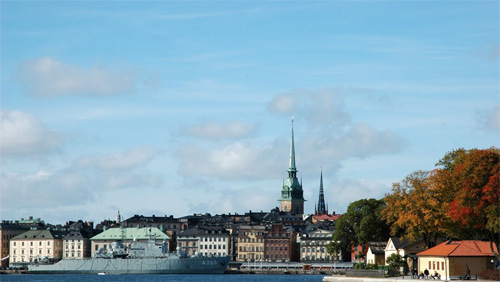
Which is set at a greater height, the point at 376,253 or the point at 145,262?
the point at 376,253

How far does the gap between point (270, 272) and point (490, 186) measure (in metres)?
97.6

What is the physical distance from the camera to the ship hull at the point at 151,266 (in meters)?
151

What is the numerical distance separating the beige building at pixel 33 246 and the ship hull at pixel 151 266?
3639 centimetres

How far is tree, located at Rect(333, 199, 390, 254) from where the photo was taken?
356 ft

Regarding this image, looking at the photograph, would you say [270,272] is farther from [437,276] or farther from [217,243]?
[437,276]

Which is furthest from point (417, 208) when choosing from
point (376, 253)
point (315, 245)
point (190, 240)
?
point (190, 240)

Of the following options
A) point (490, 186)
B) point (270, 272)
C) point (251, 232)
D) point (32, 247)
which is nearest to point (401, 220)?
point (490, 186)

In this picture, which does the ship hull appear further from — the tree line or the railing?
the railing

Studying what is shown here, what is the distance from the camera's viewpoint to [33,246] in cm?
19500

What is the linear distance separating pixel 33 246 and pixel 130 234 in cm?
1896

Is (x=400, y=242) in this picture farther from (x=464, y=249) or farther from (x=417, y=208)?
(x=464, y=249)

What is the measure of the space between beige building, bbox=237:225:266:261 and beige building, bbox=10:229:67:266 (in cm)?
3574

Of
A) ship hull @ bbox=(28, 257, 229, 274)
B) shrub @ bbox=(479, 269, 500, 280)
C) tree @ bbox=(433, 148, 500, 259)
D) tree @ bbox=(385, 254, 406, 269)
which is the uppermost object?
tree @ bbox=(433, 148, 500, 259)

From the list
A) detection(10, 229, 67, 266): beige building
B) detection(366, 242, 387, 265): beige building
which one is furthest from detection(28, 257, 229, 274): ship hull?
detection(366, 242, 387, 265): beige building
